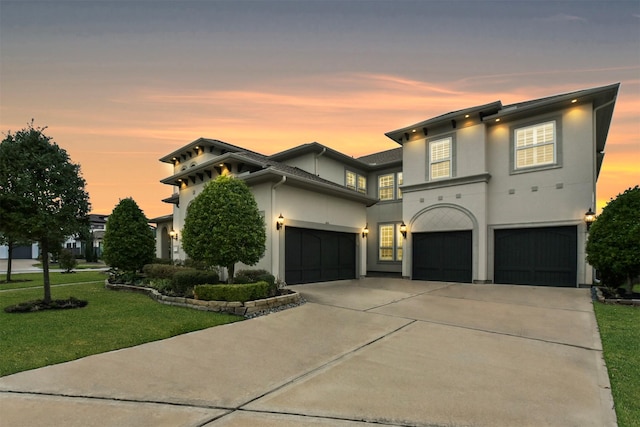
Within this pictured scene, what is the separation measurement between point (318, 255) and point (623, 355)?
34.1 feet

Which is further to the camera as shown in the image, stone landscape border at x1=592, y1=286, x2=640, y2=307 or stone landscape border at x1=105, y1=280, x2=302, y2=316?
stone landscape border at x1=592, y1=286, x2=640, y2=307

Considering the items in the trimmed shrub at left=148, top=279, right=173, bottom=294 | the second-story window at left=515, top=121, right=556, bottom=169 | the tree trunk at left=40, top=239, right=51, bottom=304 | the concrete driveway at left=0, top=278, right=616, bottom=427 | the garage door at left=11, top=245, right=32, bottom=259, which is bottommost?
the garage door at left=11, top=245, right=32, bottom=259

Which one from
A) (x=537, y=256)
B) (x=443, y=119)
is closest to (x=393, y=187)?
(x=443, y=119)

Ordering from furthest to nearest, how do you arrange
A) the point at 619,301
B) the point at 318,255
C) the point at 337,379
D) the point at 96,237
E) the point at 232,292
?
the point at 96,237, the point at 318,255, the point at 619,301, the point at 232,292, the point at 337,379

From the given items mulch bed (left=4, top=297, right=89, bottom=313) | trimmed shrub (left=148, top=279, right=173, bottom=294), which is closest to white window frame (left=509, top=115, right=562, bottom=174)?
trimmed shrub (left=148, top=279, right=173, bottom=294)

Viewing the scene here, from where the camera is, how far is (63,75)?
11.2 metres

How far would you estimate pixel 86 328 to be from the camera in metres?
6.27

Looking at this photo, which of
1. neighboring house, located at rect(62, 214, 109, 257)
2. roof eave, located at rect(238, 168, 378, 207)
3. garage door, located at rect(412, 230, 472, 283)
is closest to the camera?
roof eave, located at rect(238, 168, 378, 207)

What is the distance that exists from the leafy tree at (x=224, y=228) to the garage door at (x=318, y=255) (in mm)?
3149

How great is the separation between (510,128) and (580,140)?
8.47 feet

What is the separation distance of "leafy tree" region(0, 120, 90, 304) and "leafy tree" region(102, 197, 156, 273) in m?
4.68

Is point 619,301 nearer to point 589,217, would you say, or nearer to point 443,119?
point 589,217

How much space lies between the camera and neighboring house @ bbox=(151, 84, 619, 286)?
1235cm

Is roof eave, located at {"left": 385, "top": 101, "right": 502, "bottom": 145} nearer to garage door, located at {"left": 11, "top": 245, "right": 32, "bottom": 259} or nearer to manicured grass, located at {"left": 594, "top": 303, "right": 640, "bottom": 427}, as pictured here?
manicured grass, located at {"left": 594, "top": 303, "right": 640, "bottom": 427}
